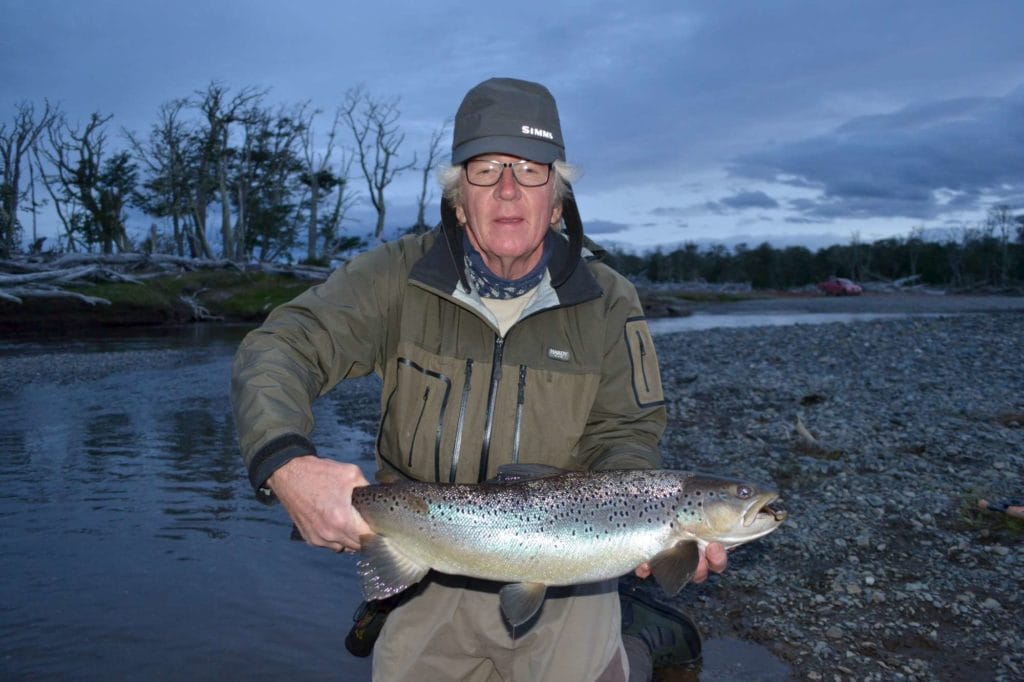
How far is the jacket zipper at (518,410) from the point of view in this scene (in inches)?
129

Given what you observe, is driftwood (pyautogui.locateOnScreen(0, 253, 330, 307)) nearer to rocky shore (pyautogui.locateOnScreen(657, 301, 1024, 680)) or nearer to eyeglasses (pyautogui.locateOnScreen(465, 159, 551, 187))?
→ rocky shore (pyautogui.locateOnScreen(657, 301, 1024, 680))

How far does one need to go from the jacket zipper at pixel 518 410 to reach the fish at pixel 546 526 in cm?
14

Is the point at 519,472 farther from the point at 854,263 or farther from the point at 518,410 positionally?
the point at 854,263

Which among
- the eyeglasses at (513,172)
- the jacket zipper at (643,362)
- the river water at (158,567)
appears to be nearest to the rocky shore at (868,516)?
the river water at (158,567)

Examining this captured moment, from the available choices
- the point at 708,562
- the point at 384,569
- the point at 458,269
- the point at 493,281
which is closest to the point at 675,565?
the point at 708,562

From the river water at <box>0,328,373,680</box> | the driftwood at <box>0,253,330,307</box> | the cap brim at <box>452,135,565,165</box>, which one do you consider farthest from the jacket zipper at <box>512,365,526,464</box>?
the driftwood at <box>0,253,330,307</box>

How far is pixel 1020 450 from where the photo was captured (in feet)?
27.5

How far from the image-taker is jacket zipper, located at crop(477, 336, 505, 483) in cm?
324

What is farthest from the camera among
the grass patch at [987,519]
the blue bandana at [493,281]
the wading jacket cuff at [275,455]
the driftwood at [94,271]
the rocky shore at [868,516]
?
the driftwood at [94,271]

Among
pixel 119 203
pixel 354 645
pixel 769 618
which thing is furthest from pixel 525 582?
pixel 119 203

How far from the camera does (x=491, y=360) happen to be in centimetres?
330

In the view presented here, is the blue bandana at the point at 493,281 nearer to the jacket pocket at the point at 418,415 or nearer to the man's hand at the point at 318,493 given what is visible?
the jacket pocket at the point at 418,415

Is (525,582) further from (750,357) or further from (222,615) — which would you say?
(750,357)

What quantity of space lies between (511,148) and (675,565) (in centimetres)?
174
